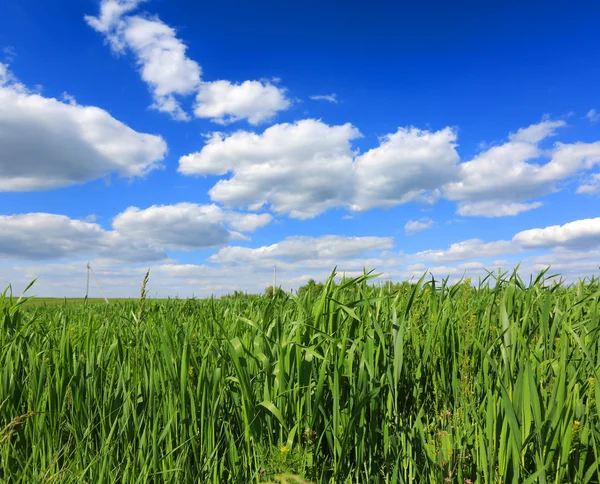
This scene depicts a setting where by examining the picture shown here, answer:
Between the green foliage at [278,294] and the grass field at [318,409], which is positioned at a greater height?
the green foliage at [278,294]

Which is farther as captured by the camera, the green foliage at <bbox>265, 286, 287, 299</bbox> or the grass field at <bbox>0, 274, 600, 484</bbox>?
the green foliage at <bbox>265, 286, 287, 299</bbox>

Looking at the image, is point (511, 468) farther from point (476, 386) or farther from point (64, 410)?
point (64, 410)

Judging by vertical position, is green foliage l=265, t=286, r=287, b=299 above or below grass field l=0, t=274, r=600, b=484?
above

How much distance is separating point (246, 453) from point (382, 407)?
711 mm

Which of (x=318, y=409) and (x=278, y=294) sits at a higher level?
(x=278, y=294)

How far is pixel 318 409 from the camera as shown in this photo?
2227mm

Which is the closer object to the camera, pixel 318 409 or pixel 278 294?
pixel 318 409

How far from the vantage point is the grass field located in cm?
193

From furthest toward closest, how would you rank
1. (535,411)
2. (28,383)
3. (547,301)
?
(28,383) → (547,301) → (535,411)

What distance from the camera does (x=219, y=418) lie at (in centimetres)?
235

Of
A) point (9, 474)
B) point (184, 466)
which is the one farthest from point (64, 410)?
point (184, 466)

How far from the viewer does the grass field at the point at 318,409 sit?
193 cm

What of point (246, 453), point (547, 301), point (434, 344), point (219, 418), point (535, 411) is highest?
point (547, 301)

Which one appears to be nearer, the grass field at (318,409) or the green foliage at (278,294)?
the grass field at (318,409)
